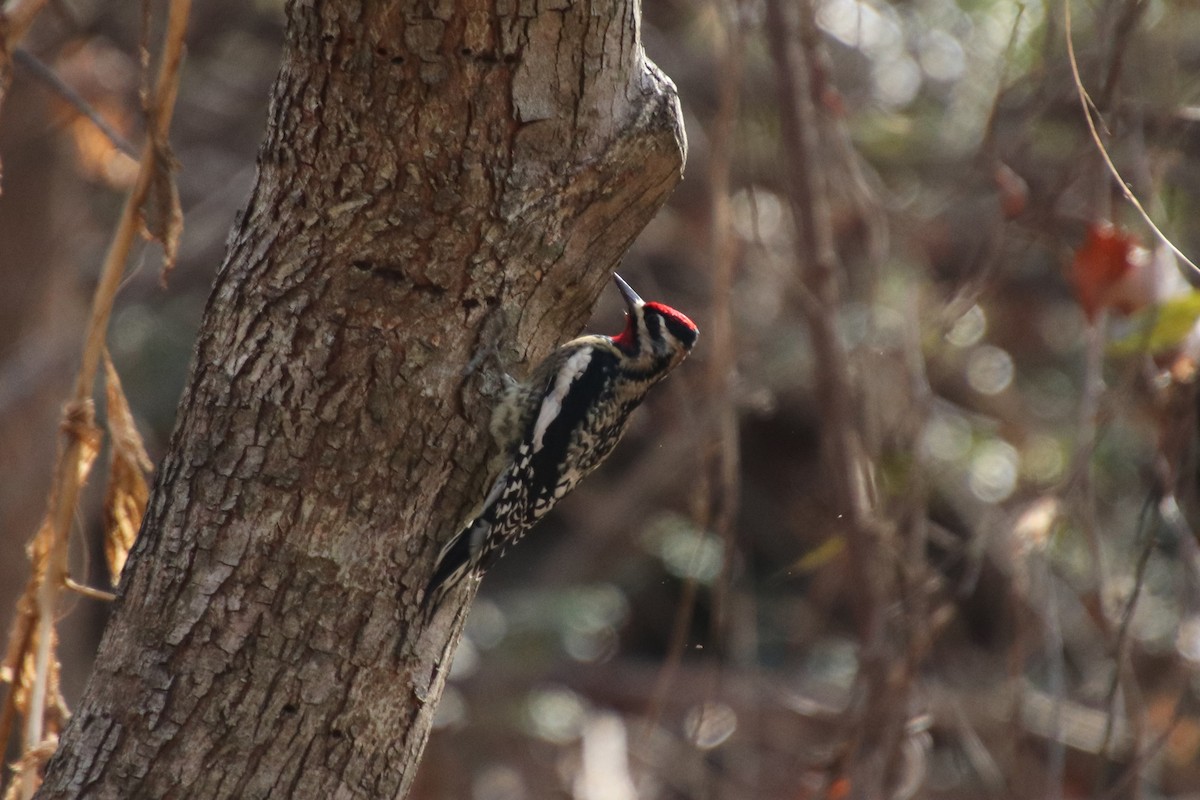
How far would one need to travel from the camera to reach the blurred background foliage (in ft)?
20.9

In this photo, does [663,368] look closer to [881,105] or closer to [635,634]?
[881,105]

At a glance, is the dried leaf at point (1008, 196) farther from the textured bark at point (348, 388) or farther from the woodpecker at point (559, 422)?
the textured bark at point (348, 388)

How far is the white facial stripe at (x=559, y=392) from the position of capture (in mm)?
3525

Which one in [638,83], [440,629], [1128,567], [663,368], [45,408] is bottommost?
[1128,567]

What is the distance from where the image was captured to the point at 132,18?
7496 mm

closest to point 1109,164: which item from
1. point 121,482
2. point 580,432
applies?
point 580,432

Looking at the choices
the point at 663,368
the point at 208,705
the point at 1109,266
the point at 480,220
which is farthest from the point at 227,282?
the point at 1109,266

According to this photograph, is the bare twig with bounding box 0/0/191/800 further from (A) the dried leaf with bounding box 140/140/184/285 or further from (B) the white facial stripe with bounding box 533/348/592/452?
(B) the white facial stripe with bounding box 533/348/592/452

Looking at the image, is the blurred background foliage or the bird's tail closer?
the bird's tail

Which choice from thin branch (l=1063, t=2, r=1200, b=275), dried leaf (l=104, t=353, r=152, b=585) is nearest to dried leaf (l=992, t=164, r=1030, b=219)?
thin branch (l=1063, t=2, r=1200, b=275)

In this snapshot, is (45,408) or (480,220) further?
(45,408)

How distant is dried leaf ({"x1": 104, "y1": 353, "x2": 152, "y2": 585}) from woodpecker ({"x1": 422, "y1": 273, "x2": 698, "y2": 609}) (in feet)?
2.59

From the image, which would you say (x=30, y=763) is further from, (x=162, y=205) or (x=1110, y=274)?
(x=1110, y=274)

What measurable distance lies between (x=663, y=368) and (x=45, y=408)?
4.34m
